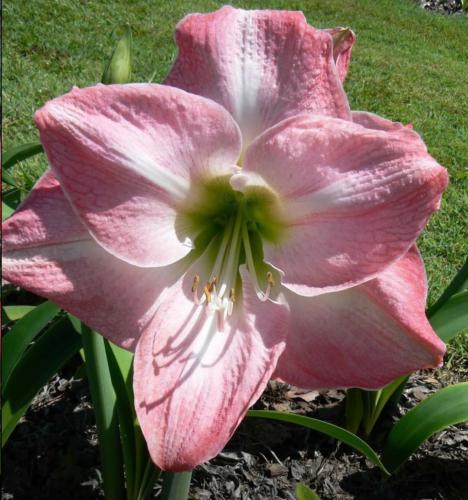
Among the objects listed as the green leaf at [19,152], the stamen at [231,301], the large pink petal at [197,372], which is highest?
the stamen at [231,301]

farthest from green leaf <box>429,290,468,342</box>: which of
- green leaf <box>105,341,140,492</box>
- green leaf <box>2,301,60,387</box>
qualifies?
green leaf <box>2,301,60,387</box>

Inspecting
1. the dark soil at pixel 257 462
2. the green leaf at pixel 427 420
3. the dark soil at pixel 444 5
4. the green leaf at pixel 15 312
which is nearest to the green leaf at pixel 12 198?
the green leaf at pixel 15 312

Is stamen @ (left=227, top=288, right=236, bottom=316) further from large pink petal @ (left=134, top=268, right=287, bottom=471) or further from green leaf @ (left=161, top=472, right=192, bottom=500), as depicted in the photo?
green leaf @ (left=161, top=472, right=192, bottom=500)

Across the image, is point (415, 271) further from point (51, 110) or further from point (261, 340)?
point (51, 110)

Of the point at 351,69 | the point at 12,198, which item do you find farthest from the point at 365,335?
the point at 351,69

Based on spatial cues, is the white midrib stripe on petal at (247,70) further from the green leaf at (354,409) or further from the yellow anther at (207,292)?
the green leaf at (354,409)
